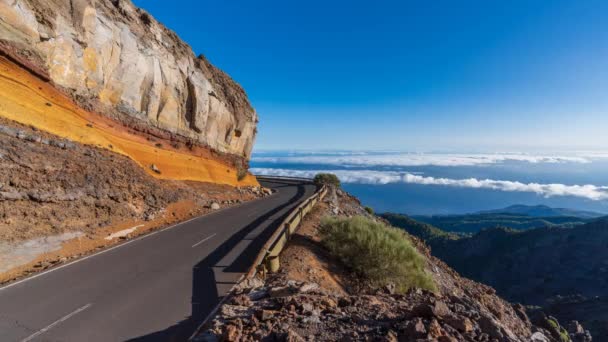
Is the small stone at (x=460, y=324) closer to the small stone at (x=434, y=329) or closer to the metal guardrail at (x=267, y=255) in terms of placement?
the small stone at (x=434, y=329)

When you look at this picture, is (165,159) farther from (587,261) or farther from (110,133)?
(587,261)

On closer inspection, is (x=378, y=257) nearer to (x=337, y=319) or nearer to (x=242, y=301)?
(x=337, y=319)

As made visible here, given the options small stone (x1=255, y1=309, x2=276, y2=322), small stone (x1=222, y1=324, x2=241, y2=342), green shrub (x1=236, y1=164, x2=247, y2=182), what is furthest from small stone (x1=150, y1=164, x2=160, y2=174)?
small stone (x1=222, y1=324, x2=241, y2=342)

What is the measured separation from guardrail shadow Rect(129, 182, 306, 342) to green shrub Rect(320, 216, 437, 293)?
390 centimetres

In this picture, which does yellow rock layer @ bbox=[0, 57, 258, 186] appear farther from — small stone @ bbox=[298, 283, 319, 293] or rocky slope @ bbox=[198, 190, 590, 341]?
small stone @ bbox=[298, 283, 319, 293]

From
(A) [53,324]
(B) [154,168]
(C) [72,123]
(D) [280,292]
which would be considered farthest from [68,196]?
(D) [280,292]

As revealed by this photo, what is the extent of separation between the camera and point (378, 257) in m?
11.5

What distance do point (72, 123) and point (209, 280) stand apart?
15.6 meters

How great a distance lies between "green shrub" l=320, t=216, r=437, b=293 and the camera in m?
11.3

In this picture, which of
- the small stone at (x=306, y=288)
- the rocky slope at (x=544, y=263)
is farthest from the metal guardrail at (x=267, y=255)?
the rocky slope at (x=544, y=263)

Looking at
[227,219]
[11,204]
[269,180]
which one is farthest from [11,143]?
[269,180]

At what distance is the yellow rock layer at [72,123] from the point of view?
48.7 ft

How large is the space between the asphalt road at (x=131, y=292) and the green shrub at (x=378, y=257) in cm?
397

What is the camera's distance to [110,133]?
21.2 metres
